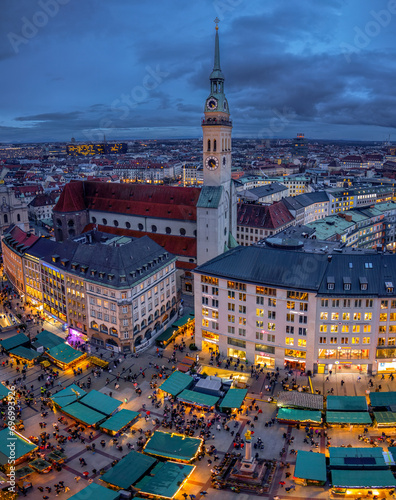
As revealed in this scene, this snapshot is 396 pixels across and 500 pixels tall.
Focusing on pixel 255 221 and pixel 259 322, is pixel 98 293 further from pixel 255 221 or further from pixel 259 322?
pixel 255 221

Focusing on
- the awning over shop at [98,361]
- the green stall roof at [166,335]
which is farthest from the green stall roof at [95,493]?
the green stall roof at [166,335]

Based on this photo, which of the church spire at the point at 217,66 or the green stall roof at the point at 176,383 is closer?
the green stall roof at the point at 176,383

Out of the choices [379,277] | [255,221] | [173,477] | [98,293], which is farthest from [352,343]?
[255,221]

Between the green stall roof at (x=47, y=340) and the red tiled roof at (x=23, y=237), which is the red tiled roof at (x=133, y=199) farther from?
the green stall roof at (x=47, y=340)

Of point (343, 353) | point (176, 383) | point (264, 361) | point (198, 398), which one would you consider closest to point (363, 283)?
point (343, 353)

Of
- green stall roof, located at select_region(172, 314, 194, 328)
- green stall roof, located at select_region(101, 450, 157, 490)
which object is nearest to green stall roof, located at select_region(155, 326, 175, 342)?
green stall roof, located at select_region(172, 314, 194, 328)

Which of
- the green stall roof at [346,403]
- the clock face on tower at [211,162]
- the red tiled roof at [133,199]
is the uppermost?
the clock face on tower at [211,162]
